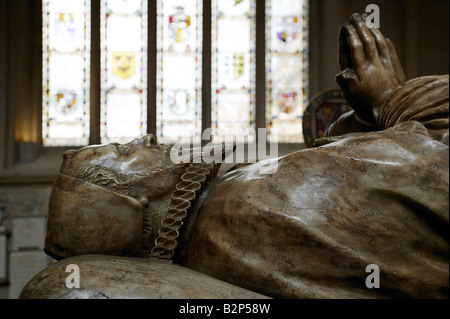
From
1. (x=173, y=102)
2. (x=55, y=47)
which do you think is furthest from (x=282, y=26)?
(x=55, y=47)

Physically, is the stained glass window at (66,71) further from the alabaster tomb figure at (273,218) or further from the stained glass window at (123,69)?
the alabaster tomb figure at (273,218)

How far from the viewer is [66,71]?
20.6 ft

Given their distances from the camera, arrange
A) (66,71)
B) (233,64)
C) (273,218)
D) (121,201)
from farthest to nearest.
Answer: (233,64)
(66,71)
(121,201)
(273,218)

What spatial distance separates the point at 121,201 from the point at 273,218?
487mm

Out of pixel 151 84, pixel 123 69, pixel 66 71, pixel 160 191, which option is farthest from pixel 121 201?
pixel 66 71

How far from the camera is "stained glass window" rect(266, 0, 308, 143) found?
6.37m

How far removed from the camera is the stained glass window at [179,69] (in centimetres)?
628

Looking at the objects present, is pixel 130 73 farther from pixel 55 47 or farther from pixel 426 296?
pixel 426 296

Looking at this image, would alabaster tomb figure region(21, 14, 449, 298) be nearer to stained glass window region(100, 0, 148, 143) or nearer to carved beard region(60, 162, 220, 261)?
carved beard region(60, 162, 220, 261)

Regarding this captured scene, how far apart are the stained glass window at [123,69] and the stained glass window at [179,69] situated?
0.20m

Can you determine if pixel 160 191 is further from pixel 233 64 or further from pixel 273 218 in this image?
pixel 233 64

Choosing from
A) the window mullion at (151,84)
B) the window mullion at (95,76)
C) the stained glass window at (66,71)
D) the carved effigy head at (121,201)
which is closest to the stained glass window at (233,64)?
the window mullion at (151,84)

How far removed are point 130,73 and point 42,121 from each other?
116 centimetres

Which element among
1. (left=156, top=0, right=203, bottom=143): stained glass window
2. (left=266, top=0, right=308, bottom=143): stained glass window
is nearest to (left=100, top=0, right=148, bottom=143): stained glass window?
(left=156, top=0, right=203, bottom=143): stained glass window
